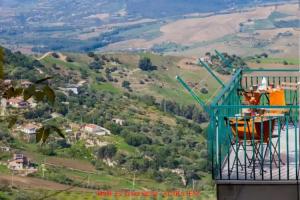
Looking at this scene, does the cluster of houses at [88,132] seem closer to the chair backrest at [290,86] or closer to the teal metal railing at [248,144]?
the chair backrest at [290,86]

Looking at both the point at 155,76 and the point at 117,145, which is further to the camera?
the point at 155,76

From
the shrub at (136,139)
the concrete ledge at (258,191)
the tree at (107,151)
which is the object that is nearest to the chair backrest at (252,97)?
the concrete ledge at (258,191)

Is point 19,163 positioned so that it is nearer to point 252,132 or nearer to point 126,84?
point 126,84

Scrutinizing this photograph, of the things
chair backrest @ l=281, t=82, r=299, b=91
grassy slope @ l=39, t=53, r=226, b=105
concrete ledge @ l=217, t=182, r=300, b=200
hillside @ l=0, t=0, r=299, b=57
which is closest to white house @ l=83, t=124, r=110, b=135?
grassy slope @ l=39, t=53, r=226, b=105

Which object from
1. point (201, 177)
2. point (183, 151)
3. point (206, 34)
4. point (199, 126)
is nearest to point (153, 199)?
point (201, 177)

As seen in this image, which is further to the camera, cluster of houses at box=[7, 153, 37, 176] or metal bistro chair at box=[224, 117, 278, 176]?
cluster of houses at box=[7, 153, 37, 176]

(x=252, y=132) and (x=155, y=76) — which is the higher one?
(x=155, y=76)

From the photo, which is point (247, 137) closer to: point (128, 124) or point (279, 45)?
point (128, 124)

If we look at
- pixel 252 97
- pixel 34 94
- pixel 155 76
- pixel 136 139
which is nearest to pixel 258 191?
pixel 252 97

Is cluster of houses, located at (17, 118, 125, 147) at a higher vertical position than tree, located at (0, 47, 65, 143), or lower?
lower

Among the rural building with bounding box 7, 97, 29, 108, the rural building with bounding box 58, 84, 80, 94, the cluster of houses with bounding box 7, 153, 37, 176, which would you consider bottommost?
the cluster of houses with bounding box 7, 153, 37, 176

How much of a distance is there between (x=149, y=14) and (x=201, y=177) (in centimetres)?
15236

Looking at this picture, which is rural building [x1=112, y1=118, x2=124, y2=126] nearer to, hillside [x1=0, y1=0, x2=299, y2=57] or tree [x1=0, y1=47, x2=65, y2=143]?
hillside [x1=0, y1=0, x2=299, y2=57]

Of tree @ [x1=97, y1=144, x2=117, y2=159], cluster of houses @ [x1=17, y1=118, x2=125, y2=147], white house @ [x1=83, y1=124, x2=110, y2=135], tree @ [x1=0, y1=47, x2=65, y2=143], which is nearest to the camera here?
tree @ [x1=0, y1=47, x2=65, y2=143]
